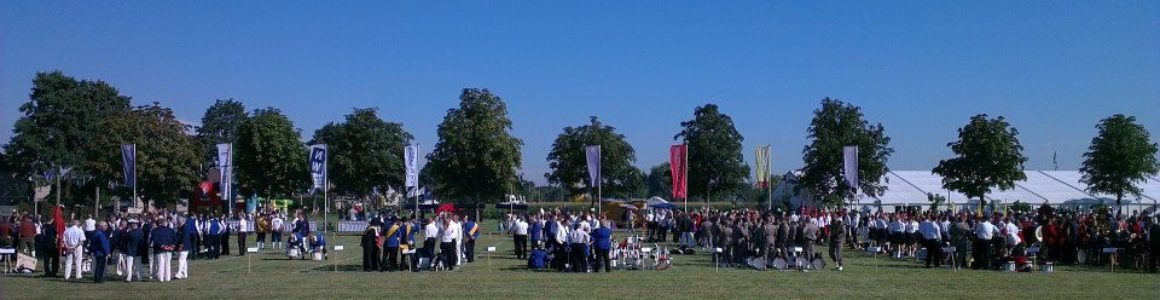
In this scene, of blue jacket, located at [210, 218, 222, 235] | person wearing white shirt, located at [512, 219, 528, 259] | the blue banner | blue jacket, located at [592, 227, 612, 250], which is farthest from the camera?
the blue banner

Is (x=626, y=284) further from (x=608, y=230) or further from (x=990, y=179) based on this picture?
(x=990, y=179)

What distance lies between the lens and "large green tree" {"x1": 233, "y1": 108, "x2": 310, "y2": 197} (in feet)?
206

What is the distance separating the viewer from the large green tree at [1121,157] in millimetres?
52812

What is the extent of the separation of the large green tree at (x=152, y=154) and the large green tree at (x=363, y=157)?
879 cm

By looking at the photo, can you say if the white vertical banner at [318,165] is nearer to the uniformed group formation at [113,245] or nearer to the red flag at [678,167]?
the uniformed group formation at [113,245]

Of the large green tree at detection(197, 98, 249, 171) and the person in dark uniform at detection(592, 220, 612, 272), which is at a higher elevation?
the large green tree at detection(197, 98, 249, 171)

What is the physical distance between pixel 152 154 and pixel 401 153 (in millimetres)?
16437

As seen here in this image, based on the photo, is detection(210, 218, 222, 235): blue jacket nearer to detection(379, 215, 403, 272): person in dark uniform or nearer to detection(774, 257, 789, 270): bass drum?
detection(379, 215, 403, 272): person in dark uniform

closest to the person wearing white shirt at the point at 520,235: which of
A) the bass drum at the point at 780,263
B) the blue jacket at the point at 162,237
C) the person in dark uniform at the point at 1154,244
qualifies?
the bass drum at the point at 780,263

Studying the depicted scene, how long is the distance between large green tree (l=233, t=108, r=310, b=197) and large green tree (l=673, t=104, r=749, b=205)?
25.4 metres

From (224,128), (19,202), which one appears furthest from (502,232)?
(224,128)

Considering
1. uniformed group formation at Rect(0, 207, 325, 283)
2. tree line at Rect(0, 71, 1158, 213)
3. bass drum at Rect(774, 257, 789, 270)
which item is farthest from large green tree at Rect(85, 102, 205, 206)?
bass drum at Rect(774, 257, 789, 270)

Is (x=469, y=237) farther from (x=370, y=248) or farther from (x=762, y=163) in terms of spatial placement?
(x=762, y=163)

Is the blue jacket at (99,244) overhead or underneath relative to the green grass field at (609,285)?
overhead
